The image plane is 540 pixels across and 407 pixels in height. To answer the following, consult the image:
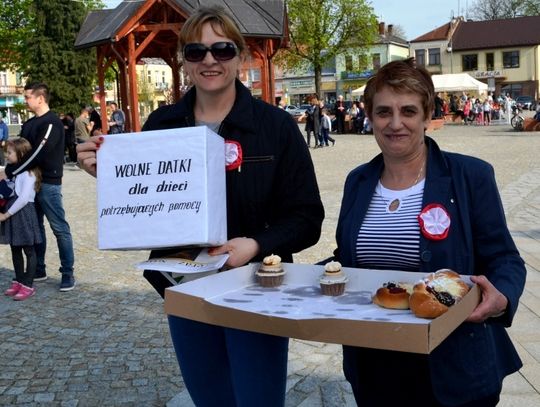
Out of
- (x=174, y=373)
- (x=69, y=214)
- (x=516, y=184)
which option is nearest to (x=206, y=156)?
(x=174, y=373)

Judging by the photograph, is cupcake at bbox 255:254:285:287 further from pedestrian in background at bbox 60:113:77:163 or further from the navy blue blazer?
pedestrian in background at bbox 60:113:77:163

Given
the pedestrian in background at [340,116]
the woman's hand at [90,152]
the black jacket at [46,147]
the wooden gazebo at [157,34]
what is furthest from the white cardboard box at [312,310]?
the pedestrian in background at [340,116]

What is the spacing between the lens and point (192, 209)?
7.43 ft

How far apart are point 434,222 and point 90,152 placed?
1246mm

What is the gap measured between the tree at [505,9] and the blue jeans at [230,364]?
8418 cm

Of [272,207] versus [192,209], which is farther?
[272,207]

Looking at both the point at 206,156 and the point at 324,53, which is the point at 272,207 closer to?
the point at 206,156

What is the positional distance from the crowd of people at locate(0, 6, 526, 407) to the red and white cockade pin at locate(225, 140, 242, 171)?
1.0 inches

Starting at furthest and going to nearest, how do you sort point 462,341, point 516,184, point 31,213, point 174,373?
point 516,184 < point 31,213 < point 174,373 < point 462,341

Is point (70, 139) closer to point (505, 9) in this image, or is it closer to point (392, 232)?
point (392, 232)

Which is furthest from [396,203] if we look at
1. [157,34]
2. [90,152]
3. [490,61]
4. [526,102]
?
[490,61]

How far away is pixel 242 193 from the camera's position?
8.31ft

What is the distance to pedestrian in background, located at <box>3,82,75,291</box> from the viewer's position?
6.88 meters

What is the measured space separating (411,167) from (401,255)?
33 centimetres
